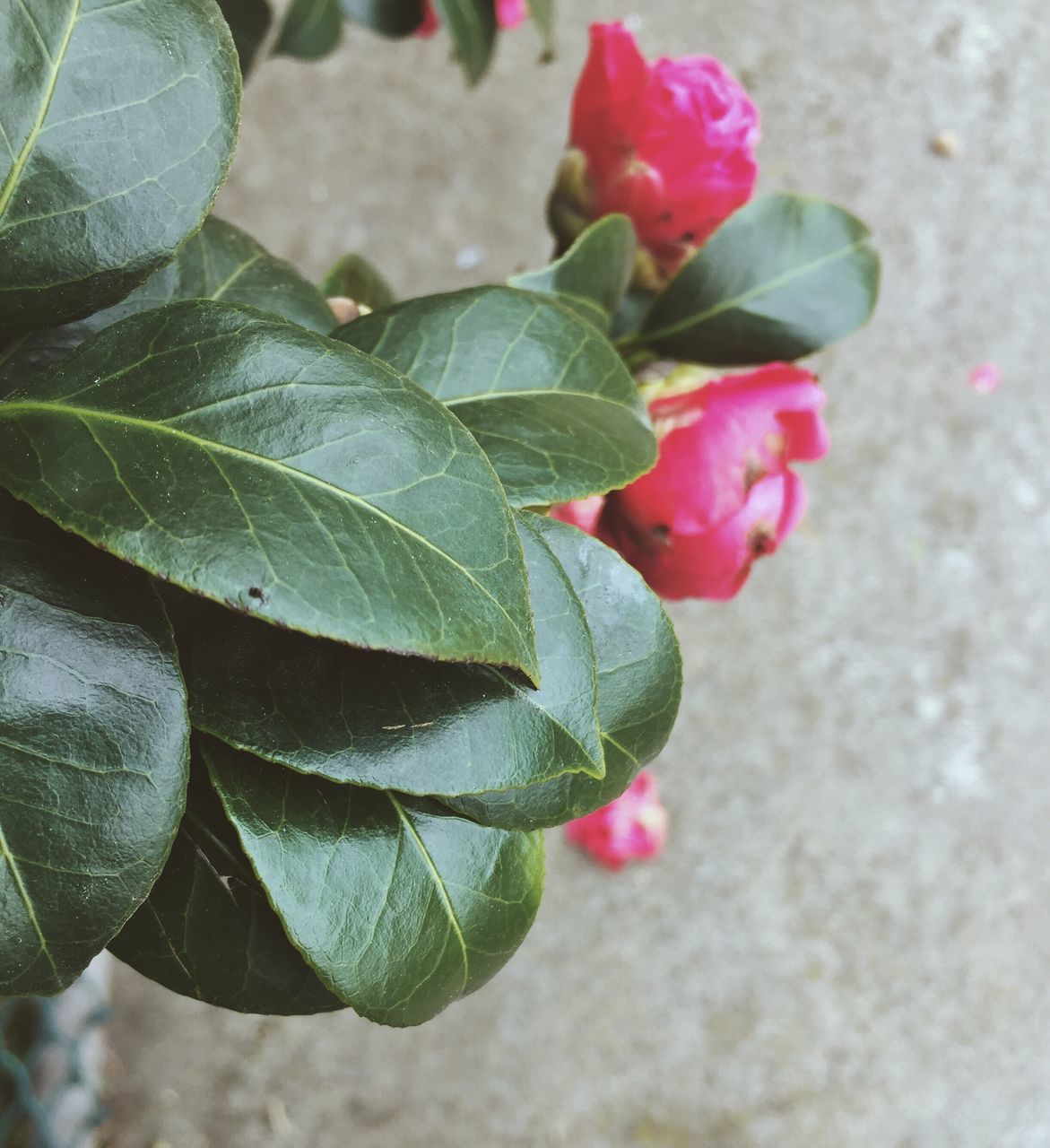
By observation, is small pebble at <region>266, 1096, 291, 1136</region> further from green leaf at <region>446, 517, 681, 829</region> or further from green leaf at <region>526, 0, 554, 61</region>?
green leaf at <region>526, 0, 554, 61</region>

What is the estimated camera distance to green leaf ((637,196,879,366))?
62cm

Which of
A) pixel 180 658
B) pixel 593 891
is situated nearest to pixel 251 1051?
pixel 593 891

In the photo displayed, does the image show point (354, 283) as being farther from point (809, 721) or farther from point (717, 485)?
point (809, 721)

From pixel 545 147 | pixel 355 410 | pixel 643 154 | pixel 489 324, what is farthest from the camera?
pixel 545 147

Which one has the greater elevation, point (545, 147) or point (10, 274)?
point (10, 274)

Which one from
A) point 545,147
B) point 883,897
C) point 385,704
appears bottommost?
point 883,897

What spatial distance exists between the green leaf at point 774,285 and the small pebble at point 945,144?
1032mm

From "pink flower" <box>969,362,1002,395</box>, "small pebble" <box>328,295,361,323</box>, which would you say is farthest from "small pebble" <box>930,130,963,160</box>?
"small pebble" <box>328,295,361,323</box>

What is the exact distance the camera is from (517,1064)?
52.6 inches

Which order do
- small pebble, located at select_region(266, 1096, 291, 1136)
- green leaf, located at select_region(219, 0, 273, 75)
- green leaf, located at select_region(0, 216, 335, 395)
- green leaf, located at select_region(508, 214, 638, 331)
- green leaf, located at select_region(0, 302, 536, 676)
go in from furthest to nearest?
small pebble, located at select_region(266, 1096, 291, 1136) < green leaf, located at select_region(219, 0, 273, 75) < green leaf, located at select_region(508, 214, 638, 331) < green leaf, located at select_region(0, 216, 335, 395) < green leaf, located at select_region(0, 302, 536, 676)

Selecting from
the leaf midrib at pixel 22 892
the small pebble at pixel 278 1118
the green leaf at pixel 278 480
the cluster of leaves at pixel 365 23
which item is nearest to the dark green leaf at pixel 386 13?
the cluster of leaves at pixel 365 23

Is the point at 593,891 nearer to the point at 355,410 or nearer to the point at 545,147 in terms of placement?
the point at 545,147

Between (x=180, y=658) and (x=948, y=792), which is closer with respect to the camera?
(x=180, y=658)

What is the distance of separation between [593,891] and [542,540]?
1083 mm
